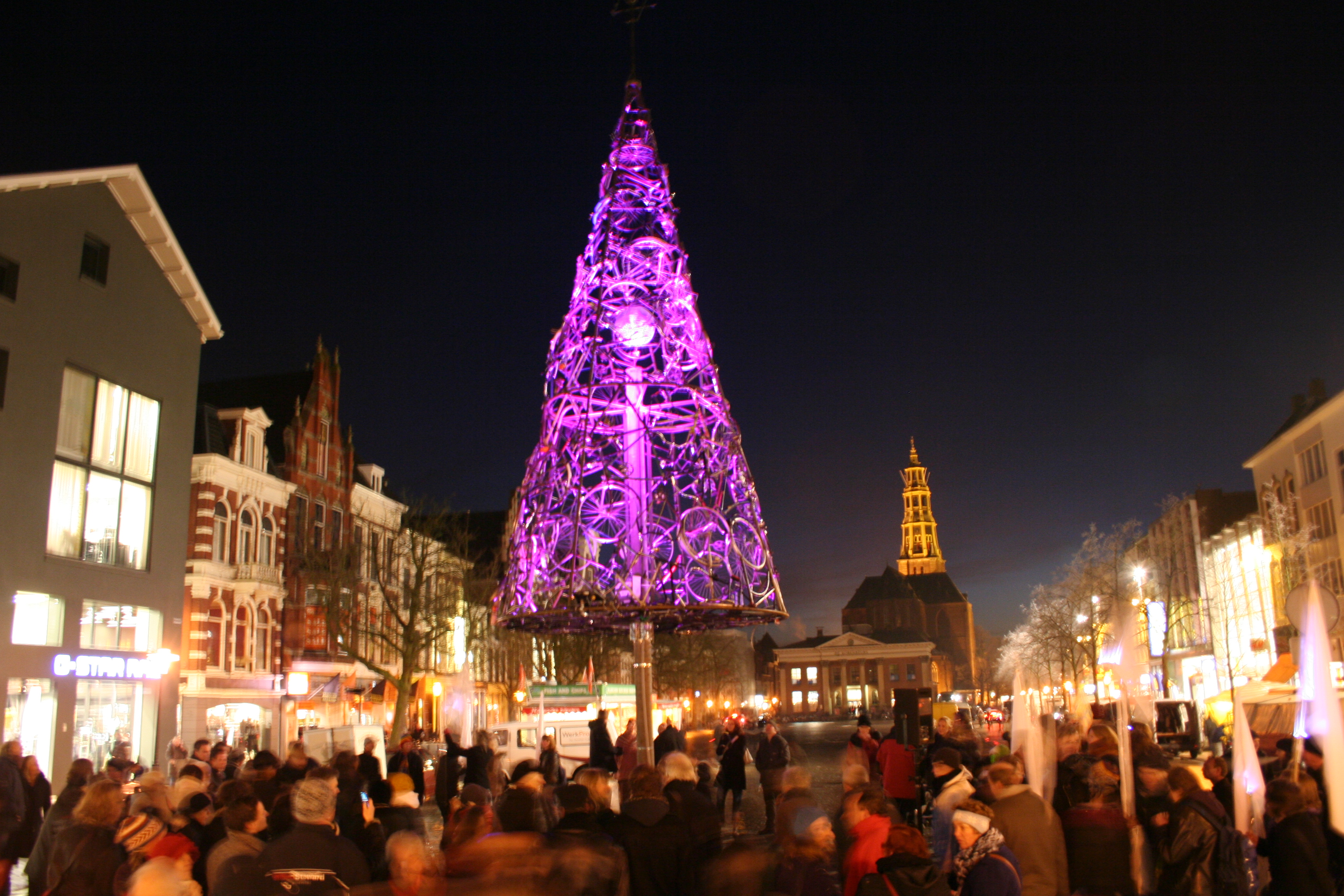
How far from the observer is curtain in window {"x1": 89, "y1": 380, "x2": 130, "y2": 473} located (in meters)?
24.5

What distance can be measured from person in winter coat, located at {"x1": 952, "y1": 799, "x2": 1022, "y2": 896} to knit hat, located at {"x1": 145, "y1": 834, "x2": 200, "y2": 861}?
4703 millimetres

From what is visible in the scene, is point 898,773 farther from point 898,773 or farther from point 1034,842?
point 1034,842

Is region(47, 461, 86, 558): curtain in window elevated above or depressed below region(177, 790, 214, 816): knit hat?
above

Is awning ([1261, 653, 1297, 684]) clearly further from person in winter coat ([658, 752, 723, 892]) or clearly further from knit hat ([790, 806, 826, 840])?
knit hat ([790, 806, 826, 840])

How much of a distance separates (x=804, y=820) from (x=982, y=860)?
101cm

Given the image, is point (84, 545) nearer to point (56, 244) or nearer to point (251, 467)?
point (56, 244)

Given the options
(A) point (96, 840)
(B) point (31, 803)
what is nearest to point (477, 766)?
(B) point (31, 803)

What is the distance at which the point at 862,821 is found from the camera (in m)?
6.98

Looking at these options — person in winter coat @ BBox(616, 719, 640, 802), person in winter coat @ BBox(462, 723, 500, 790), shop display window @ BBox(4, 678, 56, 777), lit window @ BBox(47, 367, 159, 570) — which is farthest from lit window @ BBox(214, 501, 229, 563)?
person in winter coat @ BBox(462, 723, 500, 790)

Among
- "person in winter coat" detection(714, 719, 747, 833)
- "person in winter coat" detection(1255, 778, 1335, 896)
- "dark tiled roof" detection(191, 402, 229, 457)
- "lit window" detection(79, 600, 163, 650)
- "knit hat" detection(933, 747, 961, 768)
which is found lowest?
"person in winter coat" detection(714, 719, 747, 833)

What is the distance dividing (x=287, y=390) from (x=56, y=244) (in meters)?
23.4

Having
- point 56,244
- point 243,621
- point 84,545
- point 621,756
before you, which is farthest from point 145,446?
point 243,621

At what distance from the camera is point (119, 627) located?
2484 cm

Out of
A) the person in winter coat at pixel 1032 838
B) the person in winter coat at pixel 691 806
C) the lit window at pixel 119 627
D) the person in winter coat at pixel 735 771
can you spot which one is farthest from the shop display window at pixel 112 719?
the person in winter coat at pixel 1032 838
